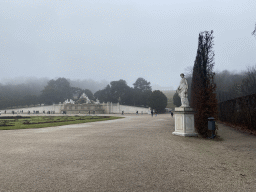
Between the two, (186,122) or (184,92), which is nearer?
(186,122)

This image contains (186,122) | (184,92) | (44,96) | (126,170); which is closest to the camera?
(126,170)

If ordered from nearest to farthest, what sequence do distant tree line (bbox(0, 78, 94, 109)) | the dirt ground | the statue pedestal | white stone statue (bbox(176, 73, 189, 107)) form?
the dirt ground → the statue pedestal → white stone statue (bbox(176, 73, 189, 107)) → distant tree line (bbox(0, 78, 94, 109))

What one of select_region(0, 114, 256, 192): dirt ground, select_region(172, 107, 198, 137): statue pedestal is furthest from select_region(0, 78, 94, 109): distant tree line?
select_region(0, 114, 256, 192): dirt ground

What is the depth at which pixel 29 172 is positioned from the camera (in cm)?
516

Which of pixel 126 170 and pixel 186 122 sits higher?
pixel 186 122

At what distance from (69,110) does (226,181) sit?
256ft

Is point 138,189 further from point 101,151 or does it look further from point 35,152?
point 35,152

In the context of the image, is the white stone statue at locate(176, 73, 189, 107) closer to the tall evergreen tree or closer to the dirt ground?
the tall evergreen tree

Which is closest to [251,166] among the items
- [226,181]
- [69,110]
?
[226,181]

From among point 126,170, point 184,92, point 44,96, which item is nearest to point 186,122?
point 184,92

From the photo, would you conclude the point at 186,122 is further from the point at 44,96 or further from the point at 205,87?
the point at 44,96

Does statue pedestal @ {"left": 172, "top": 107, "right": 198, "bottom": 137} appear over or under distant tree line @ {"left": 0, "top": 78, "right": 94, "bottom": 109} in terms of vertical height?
under

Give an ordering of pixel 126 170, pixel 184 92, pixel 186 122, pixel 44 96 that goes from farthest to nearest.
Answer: pixel 44 96, pixel 184 92, pixel 186 122, pixel 126 170

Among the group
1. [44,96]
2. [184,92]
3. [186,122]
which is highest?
[44,96]
